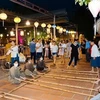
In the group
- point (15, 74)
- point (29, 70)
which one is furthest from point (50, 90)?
point (29, 70)

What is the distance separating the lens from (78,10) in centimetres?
2303

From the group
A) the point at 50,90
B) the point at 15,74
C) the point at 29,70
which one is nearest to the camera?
the point at 50,90

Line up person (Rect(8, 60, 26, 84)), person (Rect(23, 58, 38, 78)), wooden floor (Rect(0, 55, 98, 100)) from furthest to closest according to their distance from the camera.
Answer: person (Rect(23, 58, 38, 78)) < person (Rect(8, 60, 26, 84)) < wooden floor (Rect(0, 55, 98, 100))

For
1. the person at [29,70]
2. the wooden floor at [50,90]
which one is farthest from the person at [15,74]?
the person at [29,70]

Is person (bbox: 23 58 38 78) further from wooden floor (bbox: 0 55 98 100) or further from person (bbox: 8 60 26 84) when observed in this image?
person (bbox: 8 60 26 84)

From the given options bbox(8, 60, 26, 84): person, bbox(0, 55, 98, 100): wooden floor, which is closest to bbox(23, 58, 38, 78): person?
bbox(0, 55, 98, 100): wooden floor

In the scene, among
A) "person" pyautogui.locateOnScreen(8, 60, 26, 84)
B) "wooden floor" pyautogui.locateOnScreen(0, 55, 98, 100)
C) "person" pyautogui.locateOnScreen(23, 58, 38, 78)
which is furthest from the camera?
"person" pyautogui.locateOnScreen(23, 58, 38, 78)

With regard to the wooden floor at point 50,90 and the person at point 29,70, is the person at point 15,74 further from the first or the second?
the person at point 29,70

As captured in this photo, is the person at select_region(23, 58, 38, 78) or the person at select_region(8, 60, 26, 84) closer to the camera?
the person at select_region(8, 60, 26, 84)

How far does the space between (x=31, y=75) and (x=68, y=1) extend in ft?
44.5

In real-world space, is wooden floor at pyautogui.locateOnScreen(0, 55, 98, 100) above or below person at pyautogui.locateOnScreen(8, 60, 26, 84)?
below

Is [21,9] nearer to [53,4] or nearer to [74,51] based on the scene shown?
[53,4]

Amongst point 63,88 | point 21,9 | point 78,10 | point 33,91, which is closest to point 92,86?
point 63,88

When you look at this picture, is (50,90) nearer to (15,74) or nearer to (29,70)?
(15,74)
